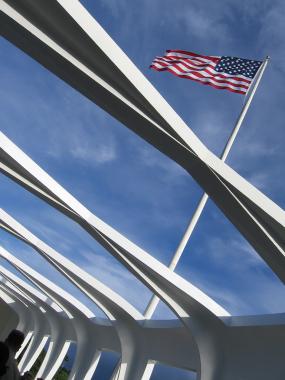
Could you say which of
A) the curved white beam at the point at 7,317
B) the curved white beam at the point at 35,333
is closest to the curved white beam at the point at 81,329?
the curved white beam at the point at 35,333

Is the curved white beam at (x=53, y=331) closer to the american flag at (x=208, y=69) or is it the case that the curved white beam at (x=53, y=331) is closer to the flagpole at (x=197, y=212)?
the flagpole at (x=197, y=212)

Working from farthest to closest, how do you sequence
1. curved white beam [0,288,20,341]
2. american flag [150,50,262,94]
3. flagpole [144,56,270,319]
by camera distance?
→ curved white beam [0,288,20,341] → flagpole [144,56,270,319] → american flag [150,50,262,94]

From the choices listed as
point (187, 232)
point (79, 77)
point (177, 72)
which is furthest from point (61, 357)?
point (79, 77)

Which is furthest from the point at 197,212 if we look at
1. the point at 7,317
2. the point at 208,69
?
the point at 7,317

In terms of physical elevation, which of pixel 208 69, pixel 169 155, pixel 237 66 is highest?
pixel 237 66

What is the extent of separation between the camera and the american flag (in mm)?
12500

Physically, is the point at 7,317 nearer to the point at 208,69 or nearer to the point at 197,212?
the point at 197,212

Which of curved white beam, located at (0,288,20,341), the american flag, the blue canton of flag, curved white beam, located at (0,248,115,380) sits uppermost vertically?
curved white beam, located at (0,288,20,341)

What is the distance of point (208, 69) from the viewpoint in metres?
12.9

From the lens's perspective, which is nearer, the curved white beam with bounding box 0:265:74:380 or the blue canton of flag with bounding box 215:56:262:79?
the blue canton of flag with bounding box 215:56:262:79

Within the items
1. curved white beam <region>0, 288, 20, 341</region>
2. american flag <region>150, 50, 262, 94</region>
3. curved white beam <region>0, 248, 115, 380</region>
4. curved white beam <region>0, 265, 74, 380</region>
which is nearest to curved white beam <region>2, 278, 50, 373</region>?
curved white beam <region>0, 265, 74, 380</region>

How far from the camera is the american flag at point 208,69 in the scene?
12.5 m

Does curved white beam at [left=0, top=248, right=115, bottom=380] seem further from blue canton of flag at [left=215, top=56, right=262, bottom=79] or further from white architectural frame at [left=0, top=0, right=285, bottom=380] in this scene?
blue canton of flag at [left=215, top=56, right=262, bottom=79]

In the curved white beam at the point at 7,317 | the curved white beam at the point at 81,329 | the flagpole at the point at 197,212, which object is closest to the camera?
the flagpole at the point at 197,212
